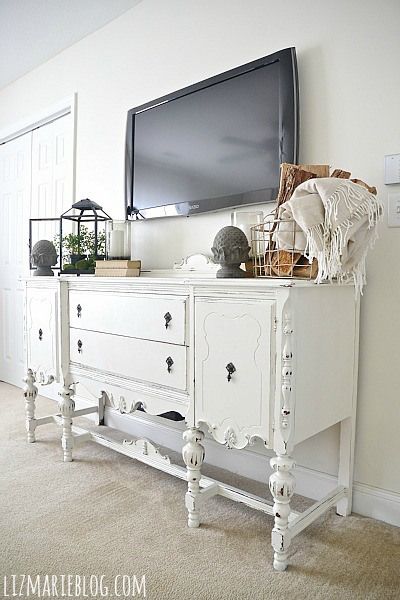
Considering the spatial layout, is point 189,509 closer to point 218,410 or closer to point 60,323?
point 218,410

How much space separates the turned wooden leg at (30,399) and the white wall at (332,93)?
2.85ft

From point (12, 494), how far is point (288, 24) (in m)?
2.23

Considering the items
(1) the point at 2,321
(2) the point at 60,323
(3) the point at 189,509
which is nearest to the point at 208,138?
(2) the point at 60,323

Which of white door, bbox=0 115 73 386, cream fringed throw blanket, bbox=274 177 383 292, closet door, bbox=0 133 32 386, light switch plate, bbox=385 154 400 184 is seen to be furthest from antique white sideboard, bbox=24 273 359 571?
closet door, bbox=0 133 32 386

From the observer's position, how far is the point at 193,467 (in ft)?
5.65

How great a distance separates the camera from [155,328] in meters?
1.82

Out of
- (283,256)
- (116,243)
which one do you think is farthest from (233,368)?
(116,243)

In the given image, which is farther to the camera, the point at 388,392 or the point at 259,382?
the point at 388,392

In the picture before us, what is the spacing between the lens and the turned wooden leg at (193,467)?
1717 mm

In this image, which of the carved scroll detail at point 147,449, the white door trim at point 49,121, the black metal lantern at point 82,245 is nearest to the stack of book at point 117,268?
the black metal lantern at point 82,245

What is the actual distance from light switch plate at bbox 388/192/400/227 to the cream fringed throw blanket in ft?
0.71

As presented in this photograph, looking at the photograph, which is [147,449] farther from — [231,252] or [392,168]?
[392,168]

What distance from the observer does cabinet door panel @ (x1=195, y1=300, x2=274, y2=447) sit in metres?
1.48

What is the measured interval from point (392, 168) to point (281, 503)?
119 cm
